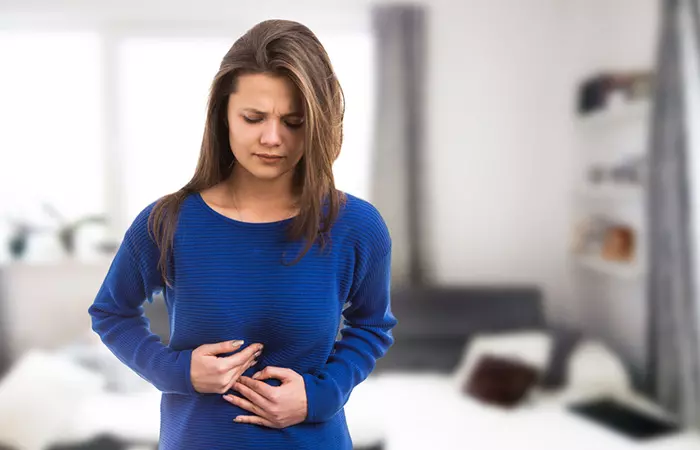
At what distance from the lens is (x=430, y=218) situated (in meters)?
2.23

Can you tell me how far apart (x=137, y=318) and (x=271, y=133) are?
0.25 m

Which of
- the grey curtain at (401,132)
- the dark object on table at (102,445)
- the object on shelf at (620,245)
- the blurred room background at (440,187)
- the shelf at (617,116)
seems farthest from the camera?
the grey curtain at (401,132)

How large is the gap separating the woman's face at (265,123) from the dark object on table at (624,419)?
1.38m

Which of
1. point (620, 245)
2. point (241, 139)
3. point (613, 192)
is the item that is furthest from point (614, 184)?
point (241, 139)

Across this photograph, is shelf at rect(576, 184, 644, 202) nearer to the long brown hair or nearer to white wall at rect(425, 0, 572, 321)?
white wall at rect(425, 0, 572, 321)

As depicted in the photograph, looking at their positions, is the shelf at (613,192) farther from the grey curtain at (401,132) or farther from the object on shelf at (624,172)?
the grey curtain at (401,132)

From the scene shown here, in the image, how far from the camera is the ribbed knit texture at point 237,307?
1.85 feet

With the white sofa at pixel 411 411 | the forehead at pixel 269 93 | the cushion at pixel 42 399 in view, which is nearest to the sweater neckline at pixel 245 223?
the forehead at pixel 269 93

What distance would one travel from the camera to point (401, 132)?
2139mm

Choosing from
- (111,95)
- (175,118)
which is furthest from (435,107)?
(111,95)

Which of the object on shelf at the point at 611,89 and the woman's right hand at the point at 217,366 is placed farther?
the object on shelf at the point at 611,89

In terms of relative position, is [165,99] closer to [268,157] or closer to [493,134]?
[493,134]

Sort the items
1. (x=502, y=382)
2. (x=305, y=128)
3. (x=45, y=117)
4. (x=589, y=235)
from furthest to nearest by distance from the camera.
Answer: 1. (x=589, y=235)
2. (x=45, y=117)
3. (x=502, y=382)
4. (x=305, y=128)

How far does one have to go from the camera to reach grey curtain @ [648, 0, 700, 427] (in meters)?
1.46
